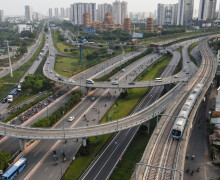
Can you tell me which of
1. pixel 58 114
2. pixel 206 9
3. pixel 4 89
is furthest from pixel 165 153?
pixel 206 9

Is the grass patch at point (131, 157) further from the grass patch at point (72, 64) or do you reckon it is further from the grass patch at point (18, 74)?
the grass patch at point (18, 74)

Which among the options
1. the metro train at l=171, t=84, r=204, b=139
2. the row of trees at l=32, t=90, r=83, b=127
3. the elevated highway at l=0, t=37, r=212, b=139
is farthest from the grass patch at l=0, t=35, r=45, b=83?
the metro train at l=171, t=84, r=204, b=139

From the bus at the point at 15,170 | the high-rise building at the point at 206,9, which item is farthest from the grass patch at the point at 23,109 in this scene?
the high-rise building at the point at 206,9

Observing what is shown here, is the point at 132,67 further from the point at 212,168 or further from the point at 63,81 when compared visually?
the point at 212,168

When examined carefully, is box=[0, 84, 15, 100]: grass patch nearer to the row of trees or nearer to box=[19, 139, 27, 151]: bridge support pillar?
the row of trees

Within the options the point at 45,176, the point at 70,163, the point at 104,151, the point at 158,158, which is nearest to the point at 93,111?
the point at 104,151

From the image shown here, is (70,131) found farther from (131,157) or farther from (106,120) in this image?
(106,120)
